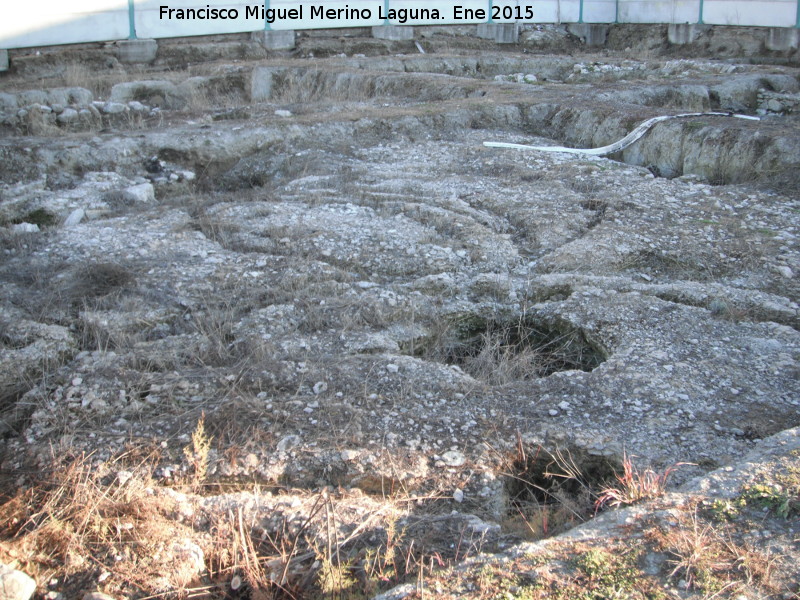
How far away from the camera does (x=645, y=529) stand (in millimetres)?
2094

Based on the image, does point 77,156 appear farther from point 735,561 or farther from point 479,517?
point 735,561

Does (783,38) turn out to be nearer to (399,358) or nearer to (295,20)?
(295,20)

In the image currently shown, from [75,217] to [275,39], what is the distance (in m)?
8.68

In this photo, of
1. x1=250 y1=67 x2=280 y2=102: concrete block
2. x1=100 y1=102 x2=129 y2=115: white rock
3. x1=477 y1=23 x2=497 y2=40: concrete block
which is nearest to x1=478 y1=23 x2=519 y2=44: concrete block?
x1=477 y1=23 x2=497 y2=40: concrete block

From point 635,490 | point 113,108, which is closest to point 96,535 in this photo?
point 635,490

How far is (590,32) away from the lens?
15.1 meters

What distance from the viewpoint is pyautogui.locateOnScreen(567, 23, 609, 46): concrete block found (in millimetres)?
15031

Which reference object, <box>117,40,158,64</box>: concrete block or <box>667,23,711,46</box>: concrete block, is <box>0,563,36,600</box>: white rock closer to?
<box>117,40,158,64</box>: concrete block

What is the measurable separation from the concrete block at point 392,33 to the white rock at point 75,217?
9541 millimetres

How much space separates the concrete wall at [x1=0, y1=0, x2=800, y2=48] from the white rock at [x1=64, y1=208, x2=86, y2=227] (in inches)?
308

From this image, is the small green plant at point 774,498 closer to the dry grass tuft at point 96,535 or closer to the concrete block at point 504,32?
the dry grass tuft at point 96,535

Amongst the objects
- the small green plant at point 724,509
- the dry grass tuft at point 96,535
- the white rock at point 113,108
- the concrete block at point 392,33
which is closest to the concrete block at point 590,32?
the concrete block at point 392,33

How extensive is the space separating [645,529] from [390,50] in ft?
40.7

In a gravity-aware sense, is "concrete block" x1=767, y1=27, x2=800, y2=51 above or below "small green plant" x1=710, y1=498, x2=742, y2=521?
above
